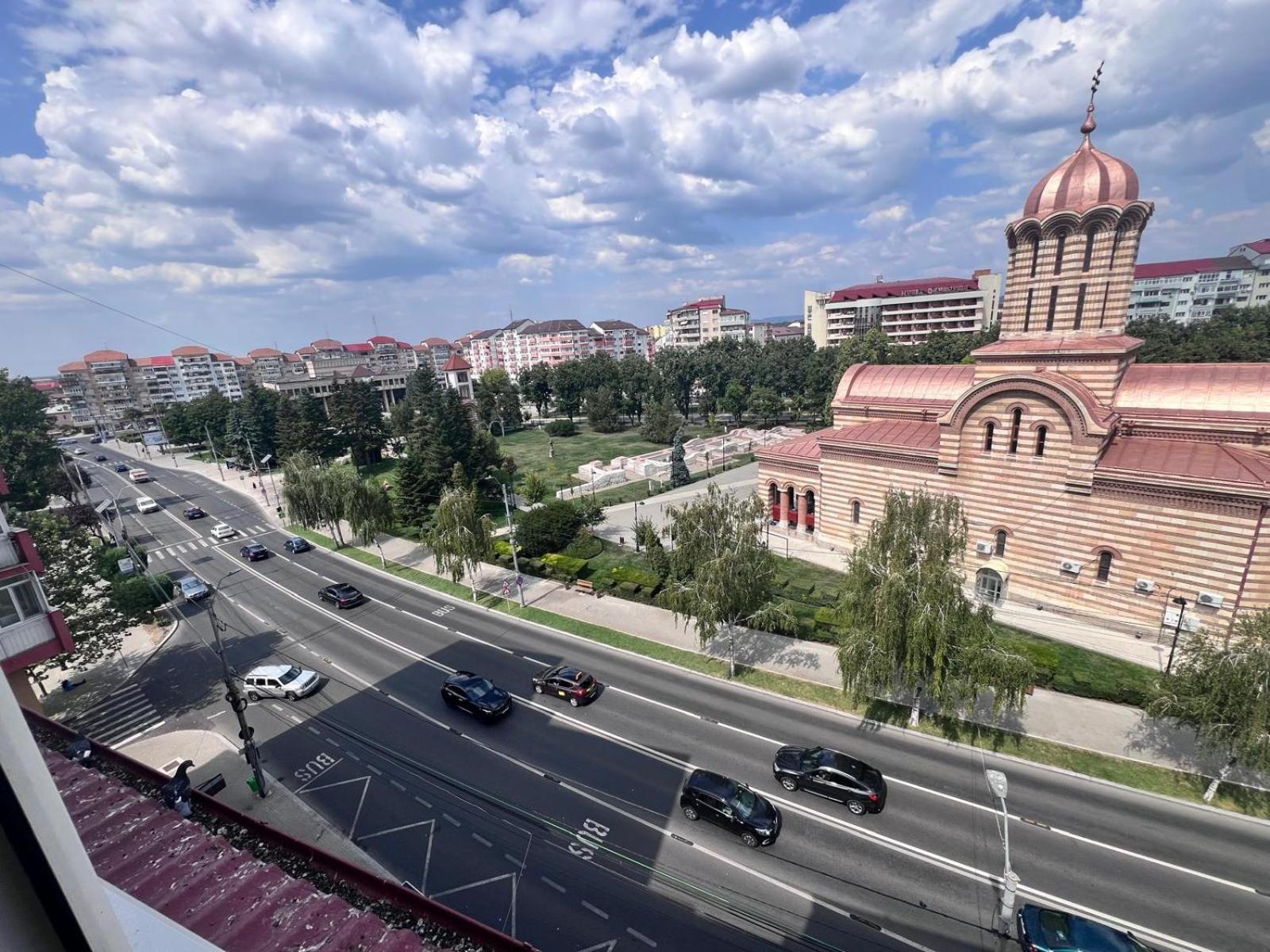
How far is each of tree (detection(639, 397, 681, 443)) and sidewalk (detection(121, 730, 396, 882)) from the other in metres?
66.4

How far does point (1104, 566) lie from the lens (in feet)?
98.0

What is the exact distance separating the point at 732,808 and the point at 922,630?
8.82 metres

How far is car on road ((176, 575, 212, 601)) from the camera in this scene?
39.4 meters

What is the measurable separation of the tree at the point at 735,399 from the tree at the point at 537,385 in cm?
3606

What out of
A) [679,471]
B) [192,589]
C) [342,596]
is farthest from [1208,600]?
[192,589]

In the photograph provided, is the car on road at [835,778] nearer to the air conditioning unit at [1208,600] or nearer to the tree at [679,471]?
the air conditioning unit at [1208,600]

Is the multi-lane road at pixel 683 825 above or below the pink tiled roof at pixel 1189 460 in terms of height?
below

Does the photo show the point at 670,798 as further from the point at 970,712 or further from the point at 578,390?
the point at 578,390

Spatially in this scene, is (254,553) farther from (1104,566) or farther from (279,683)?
(1104,566)

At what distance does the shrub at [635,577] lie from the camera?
36156 millimetres

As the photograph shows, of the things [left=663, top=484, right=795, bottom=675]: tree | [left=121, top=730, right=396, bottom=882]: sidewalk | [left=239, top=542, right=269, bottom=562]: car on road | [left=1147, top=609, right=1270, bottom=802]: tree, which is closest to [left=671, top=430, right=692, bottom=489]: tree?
[left=663, top=484, right=795, bottom=675]: tree

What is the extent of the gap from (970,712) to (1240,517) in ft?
50.3

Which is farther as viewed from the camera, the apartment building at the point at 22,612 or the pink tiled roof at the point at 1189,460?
the pink tiled roof at the point at 1189,460

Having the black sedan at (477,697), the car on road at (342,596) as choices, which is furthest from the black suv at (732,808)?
the car on road at (342,596)
